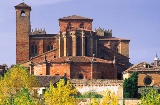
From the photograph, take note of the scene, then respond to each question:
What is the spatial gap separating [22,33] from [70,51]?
11.6 metres

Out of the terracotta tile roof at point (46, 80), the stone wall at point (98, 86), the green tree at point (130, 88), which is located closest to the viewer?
the terracotta tile roof at point (46, 80)

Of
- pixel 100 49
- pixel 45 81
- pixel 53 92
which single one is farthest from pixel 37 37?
pixel 53 92

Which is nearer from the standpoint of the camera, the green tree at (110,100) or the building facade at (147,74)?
the green tree at (110,100)

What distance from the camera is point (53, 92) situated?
34.3m

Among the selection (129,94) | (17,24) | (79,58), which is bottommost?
(129,94)

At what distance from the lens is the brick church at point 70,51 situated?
58500 mm

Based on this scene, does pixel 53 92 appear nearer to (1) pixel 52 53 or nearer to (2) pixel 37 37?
(1) pixel 52 53

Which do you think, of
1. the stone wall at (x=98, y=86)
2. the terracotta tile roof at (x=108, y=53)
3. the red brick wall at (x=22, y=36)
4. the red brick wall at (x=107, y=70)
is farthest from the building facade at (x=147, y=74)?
the red brick wall at (x=22, y=36)

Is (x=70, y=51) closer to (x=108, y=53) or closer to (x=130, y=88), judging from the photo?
(x=108, y=53)

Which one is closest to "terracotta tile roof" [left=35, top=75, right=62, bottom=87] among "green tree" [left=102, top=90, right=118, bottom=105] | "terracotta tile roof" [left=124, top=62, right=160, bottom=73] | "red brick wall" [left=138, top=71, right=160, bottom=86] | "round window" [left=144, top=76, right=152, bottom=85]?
"terracotta tile roof" [left=124, top=62, right=160, bottom=73]

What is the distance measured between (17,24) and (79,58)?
16.2 metres

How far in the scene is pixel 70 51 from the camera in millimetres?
62812

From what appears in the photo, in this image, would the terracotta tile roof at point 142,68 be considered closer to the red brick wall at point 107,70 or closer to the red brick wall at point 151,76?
the red brick wall at point 151,76

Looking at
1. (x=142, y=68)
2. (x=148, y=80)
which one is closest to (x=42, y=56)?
(x=142, y=68)
